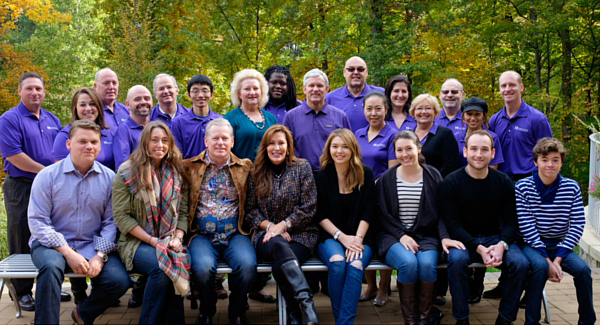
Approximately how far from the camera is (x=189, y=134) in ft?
17.1

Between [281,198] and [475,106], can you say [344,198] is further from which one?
[475,106]

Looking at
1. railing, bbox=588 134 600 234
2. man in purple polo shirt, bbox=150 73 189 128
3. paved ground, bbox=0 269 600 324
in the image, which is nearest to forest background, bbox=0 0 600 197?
railing, bbox=588 134 600 234

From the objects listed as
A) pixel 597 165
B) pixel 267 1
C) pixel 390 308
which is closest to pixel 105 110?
Result: pixel 390 308

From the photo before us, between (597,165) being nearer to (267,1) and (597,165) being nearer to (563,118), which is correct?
(563,118)

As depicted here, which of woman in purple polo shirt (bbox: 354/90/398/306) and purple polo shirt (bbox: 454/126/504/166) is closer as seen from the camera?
woman in purple polo shirt (bbox: 354/90/398/306)

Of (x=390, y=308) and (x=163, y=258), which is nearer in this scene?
(x=163, y=258)

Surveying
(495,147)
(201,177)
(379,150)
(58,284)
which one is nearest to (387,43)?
(495,147)

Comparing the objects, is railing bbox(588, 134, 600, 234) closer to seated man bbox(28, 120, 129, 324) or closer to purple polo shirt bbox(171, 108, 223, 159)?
purple polo shirt bbox(171, 108, 223, 159)

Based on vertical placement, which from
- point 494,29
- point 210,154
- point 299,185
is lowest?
point 299,185

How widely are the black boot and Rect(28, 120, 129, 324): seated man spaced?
1.33m

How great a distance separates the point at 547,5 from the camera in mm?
11758

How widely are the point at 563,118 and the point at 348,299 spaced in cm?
1137

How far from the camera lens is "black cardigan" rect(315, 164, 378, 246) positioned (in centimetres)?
462

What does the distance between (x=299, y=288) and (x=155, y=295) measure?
1.18 metres
